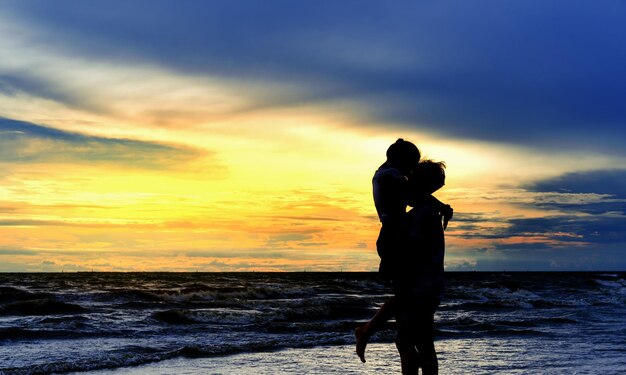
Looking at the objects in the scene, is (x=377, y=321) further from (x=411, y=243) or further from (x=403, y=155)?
(x=403, y=155)

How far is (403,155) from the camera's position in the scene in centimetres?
520

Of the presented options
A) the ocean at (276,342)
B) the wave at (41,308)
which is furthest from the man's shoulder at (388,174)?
the wave at (41,308)

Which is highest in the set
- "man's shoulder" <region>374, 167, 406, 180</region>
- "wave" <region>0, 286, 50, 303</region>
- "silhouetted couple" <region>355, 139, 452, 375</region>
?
"man's shoulder" <region>374, 167, 406, 180</region>

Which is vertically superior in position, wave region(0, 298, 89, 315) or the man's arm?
the man's arm

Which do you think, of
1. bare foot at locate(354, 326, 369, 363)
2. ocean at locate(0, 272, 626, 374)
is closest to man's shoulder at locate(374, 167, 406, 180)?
bare foot at locate(354, 326, 369, 363)

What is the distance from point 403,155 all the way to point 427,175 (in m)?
0.28

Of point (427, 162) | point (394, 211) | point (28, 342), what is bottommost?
point (28, 342)

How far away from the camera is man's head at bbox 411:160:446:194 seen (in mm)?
5277

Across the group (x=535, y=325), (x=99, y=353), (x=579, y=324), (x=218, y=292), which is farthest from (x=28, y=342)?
(x=218, y=292)

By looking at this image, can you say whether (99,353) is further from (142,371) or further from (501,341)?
(501,341)

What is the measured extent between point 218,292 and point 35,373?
70.9 ft

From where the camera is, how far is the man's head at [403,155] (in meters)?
5.20

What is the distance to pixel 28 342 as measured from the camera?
1299 centimetres

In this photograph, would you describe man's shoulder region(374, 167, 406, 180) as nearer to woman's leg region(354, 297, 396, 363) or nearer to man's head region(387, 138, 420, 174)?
man's head region(387, 138, 420, 174)
